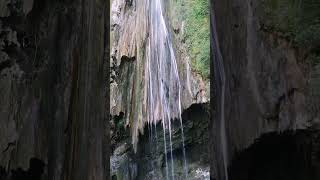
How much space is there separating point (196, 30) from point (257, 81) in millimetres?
7039

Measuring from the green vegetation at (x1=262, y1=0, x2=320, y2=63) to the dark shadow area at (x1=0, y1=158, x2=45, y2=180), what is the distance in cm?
295

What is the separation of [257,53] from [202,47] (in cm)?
659

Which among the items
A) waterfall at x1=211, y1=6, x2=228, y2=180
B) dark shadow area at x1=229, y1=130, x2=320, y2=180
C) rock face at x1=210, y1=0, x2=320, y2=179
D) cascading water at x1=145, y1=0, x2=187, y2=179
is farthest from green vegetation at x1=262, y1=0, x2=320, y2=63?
cascading water at x1=145, y1=0, x2=187, y2=179

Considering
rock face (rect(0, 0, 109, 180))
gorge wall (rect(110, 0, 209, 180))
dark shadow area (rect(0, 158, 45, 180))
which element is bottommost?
dark shadow area (rect(0, 158, 45, 180))

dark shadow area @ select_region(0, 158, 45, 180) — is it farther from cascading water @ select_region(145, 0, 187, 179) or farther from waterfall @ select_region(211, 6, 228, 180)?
cascading water @ select_region(145, 0, 187, 179)

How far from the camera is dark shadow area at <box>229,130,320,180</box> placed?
4805 mm

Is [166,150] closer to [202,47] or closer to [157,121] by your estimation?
[157,121]

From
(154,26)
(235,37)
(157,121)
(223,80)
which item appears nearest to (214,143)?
(223,80)

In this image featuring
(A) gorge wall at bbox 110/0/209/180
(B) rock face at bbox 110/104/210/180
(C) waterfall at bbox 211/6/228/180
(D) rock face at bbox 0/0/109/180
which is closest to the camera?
(D) rock face at bbox 0/0/109/180

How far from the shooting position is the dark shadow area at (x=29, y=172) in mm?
4586

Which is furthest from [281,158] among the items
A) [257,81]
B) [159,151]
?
[159,151]

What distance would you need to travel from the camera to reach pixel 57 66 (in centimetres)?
520

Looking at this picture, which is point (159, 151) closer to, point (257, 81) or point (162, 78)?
point (162, 78)

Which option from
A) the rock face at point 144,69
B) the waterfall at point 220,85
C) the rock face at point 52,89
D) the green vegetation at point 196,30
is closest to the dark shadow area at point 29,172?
the rock face at point 52,89
